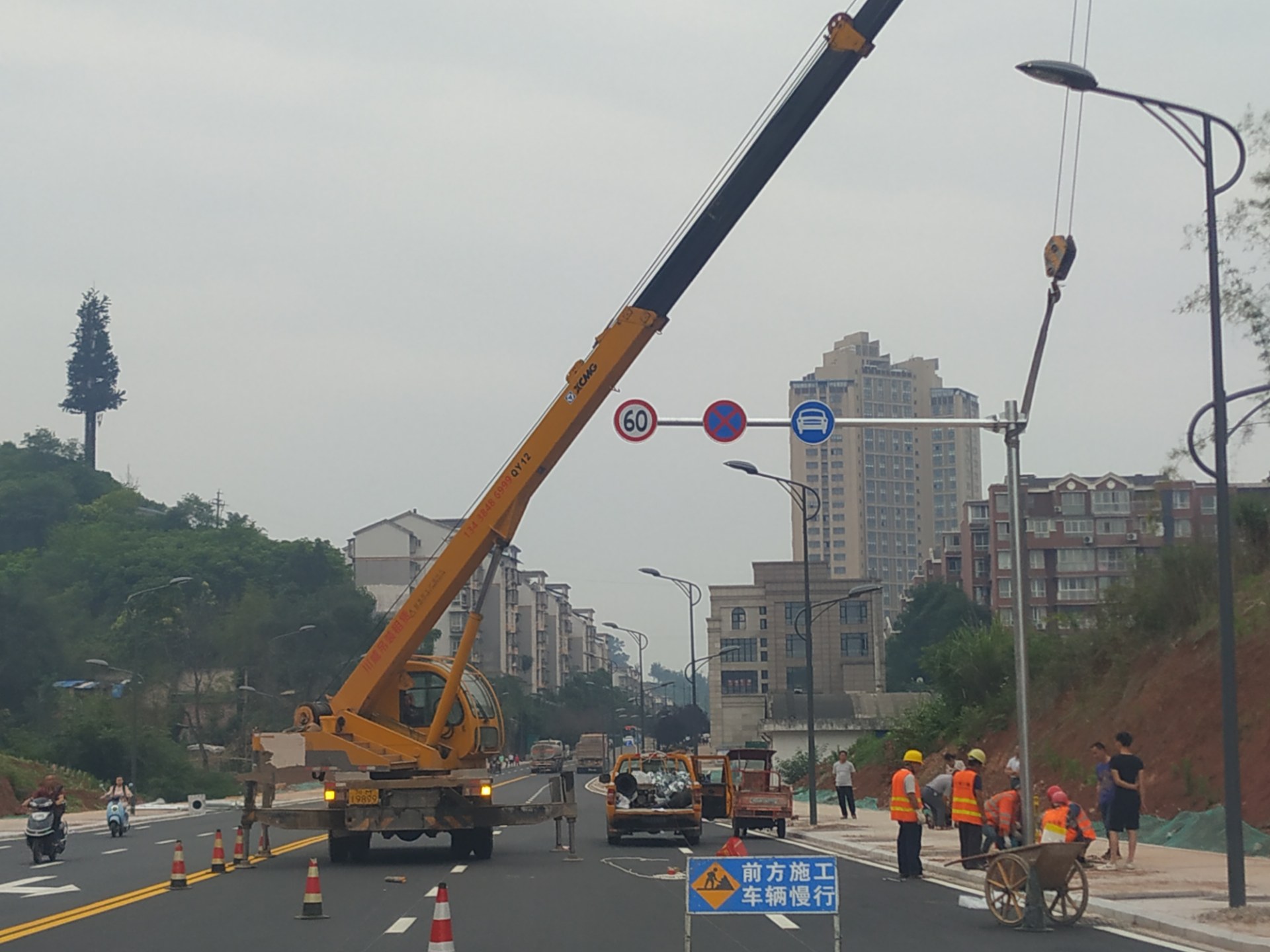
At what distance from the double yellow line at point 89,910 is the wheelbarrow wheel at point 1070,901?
9938 millimetres

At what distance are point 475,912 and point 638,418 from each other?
6582mm

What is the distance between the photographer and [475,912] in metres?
16.1

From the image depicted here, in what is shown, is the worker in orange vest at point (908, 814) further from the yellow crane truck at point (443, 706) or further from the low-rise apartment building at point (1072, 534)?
the low-rise apartment building at point (1072, 534)

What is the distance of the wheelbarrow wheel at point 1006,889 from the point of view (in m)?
14.9

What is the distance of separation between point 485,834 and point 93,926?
975 cm

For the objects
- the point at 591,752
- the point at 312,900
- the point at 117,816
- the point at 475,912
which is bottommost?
the point at 591,752

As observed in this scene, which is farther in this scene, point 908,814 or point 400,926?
point 908,814

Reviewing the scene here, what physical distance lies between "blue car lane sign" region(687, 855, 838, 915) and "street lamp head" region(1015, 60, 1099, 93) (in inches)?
346

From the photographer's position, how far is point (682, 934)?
14.4 metres

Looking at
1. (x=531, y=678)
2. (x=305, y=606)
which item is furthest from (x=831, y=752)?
(x=531, y=678)

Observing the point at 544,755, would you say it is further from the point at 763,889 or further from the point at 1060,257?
the point at 763,889

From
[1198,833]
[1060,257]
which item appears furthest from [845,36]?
[1198,833]

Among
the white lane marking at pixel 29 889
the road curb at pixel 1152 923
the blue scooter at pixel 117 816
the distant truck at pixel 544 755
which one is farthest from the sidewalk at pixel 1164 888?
the distant truck at pixel 544 755

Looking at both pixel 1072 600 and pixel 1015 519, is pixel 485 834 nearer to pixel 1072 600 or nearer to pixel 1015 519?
pixel 1015 519
